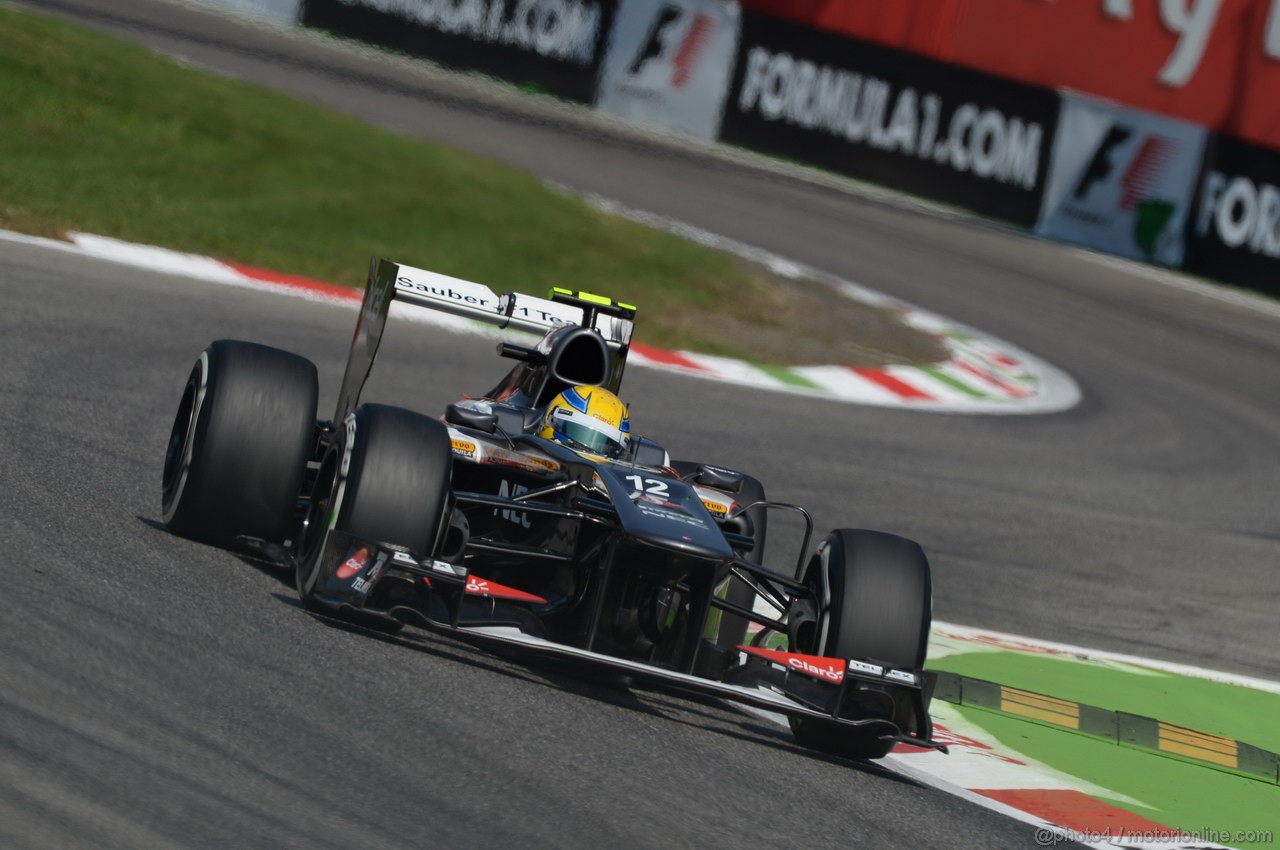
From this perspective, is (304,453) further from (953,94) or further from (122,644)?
(953,94)

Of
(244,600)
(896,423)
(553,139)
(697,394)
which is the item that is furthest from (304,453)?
(553,139)

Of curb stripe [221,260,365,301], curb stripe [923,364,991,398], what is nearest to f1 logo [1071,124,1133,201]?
curb stripe [923,364,991,398]

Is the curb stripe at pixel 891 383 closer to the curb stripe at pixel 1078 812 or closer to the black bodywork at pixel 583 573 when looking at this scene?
the black bodywork at pixel 583 573

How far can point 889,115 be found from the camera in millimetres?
25703

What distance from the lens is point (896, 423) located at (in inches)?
534

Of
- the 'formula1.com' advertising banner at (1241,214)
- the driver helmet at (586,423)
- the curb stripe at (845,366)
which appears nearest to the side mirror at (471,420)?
the driver helmet at (586,423)

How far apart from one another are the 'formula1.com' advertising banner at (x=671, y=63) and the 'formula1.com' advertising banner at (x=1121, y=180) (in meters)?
4.95

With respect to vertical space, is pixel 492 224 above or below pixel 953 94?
below

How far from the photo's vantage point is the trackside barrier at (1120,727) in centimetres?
710

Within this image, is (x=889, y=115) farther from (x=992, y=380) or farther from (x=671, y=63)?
(x=992, y=380)

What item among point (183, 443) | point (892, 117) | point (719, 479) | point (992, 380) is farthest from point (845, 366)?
point (892, 117)

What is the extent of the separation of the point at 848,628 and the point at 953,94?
67.8ft

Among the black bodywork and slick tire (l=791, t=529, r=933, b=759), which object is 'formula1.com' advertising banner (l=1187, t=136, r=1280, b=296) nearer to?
the black bodywork

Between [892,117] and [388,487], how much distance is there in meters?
20.9
